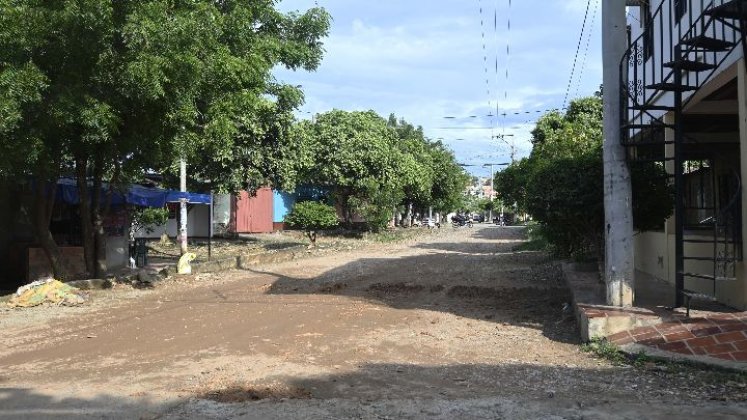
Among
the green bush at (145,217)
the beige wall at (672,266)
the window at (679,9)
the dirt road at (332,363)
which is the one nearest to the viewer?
the dirt road at (332,363)

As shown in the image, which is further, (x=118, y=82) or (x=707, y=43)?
(x=118, y=82)

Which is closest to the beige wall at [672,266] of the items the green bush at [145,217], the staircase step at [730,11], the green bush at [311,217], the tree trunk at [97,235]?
the staircase step at [730,11]

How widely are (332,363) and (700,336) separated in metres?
4.06

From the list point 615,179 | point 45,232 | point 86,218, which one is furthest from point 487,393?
point 86,218

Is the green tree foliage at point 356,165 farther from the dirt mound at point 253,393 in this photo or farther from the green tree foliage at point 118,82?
the dirt mound at point 253,393

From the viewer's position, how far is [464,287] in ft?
45.8

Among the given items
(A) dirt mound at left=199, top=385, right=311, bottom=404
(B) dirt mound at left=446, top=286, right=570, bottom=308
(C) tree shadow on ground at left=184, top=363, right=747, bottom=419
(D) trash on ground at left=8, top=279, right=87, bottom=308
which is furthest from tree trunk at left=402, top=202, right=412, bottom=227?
(A) dirt mound at left=199, top=385, right=311, bottom=404

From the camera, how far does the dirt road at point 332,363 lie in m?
5.65

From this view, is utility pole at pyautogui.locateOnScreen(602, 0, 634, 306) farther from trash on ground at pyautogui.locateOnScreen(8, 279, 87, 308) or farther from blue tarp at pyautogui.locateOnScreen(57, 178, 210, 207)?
blue tarp at pyautogui.locateOnScreen(57, 178, 210, 207)

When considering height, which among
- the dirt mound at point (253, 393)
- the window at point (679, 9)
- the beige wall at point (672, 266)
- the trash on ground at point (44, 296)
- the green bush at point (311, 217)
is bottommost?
the dirt mound at point (253, 393)

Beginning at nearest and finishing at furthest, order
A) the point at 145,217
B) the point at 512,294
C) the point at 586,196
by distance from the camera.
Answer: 1. the point at 586,196
2. the point at 512,294
3. the point at 145,217

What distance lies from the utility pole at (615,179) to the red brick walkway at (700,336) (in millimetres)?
1046

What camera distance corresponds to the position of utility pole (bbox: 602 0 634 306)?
883 centimetres

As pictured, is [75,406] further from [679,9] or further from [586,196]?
[679,9]
